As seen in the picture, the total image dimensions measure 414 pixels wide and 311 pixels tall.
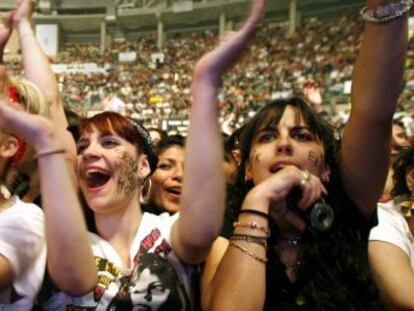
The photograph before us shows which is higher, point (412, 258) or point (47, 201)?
point (47, 201)

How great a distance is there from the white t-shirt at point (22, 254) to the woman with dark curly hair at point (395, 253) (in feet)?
3.22

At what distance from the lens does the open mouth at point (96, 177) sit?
1.55 meters

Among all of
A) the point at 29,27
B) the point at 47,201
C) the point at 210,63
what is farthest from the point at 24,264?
the point at 29,27

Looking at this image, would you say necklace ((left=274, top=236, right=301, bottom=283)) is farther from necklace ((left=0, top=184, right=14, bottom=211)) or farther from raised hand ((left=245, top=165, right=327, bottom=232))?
necklace ((left=0, top=184, right=14, bottom=211))

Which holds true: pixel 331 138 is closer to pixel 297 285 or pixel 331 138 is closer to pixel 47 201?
pixel 297 285

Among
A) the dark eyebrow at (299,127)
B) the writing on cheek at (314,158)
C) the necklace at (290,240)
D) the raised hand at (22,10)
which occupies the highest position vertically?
the raised hand at (22,10)

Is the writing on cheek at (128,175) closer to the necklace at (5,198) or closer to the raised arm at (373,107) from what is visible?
the necklace at (5,198)

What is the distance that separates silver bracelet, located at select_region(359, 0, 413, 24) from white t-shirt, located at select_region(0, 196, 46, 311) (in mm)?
1018

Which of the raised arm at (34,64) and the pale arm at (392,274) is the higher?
the raised arm at (34,64)

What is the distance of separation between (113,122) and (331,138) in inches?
25.5

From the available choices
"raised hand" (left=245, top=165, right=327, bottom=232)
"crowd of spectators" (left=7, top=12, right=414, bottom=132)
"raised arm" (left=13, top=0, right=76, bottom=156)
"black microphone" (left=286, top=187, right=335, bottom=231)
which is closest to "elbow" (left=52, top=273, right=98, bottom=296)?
"raised hand" (left=245, top=165, right=327, bottom=232)

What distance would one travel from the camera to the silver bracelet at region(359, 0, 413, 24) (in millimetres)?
1324

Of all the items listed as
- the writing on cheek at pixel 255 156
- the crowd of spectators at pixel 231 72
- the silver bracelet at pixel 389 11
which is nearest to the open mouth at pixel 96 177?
the writing on cheek at pixel 255 156

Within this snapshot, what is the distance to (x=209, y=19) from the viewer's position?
75.3 ft
